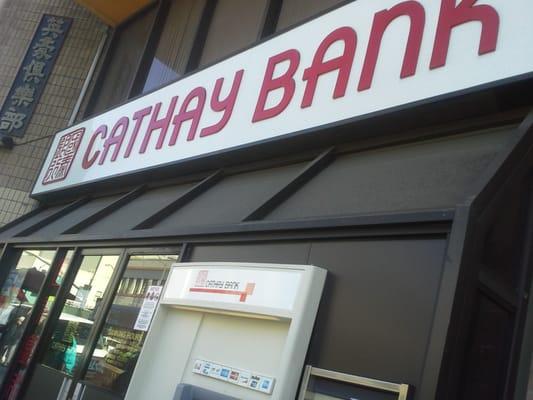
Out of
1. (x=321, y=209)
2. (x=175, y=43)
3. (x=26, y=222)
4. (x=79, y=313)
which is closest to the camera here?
(x=321, y=209)

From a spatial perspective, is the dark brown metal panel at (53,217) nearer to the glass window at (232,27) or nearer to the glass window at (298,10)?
the glass window at (232,27)

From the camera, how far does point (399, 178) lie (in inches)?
119

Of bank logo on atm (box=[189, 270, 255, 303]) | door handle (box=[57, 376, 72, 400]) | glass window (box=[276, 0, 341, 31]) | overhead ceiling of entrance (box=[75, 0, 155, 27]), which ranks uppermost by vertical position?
overhead ceiling of entrance (box=[75, 0, 155, 27])

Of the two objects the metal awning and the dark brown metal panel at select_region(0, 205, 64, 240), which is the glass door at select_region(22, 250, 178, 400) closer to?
the metal awning

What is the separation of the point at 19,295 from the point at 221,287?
4.24m

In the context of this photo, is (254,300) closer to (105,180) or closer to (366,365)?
(366,365)

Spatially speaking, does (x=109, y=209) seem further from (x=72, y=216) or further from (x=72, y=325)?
(x=72, y=325)

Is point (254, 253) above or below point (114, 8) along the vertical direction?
below

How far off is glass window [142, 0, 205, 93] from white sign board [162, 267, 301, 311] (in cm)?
364

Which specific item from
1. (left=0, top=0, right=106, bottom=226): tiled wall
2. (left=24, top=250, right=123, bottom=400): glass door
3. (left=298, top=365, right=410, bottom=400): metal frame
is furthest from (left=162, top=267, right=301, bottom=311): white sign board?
(left=0, top=0, right=106, bottom=226): tiled wall

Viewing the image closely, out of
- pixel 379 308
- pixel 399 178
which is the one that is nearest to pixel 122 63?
pixel 399 178

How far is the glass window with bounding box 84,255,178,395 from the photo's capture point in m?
4.08

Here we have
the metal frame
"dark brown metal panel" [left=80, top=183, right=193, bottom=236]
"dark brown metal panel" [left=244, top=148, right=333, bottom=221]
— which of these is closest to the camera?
the metal frame

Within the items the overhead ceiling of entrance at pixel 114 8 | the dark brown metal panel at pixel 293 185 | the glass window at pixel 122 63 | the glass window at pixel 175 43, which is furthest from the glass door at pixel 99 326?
the overhead ceiling of entrance at pixel 114 8
